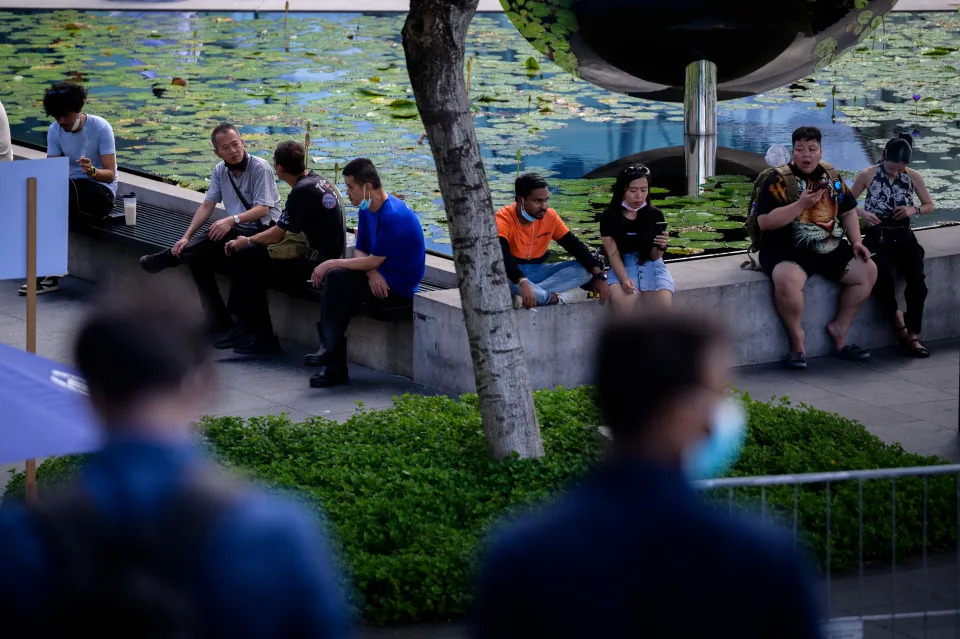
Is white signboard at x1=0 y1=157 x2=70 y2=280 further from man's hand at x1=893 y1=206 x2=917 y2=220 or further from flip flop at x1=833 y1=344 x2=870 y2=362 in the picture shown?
man's hand at x1=893 y1=206 x2=917 y2=220

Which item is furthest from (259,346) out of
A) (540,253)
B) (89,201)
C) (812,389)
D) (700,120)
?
(700,120)

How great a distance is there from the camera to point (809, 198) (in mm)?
8680

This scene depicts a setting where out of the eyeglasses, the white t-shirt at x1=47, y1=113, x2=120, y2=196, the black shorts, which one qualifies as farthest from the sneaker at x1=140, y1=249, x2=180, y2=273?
the black shorts

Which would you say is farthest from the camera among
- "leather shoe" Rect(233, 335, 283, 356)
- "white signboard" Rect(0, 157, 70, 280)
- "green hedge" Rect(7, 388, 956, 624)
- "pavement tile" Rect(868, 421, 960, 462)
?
"leather shoe" Rect(233, 335, 283, 356)

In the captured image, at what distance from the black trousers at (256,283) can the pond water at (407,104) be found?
150 centimetres

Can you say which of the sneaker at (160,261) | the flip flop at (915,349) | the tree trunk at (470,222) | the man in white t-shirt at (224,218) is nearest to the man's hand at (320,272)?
the man in white t-shirt at (224,218)

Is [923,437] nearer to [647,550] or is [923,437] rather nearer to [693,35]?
[693,35]

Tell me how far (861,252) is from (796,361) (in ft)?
2.67

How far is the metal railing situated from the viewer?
16.6ft

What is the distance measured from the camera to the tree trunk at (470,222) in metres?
6.46

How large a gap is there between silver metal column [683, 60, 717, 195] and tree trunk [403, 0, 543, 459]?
6149mm

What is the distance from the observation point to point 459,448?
6824 mm

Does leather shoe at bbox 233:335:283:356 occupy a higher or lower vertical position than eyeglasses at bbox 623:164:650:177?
lower

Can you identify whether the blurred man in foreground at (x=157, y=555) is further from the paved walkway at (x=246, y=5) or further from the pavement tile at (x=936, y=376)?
the paved walkway at (x=246, y=5)
